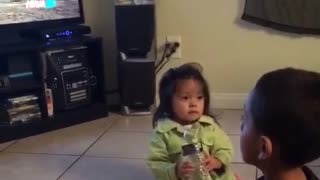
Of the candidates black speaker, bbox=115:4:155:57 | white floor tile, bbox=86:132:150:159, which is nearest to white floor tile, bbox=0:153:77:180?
white floor tile, bbox=86:132:150:159

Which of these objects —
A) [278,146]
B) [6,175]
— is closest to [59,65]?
[6,175]

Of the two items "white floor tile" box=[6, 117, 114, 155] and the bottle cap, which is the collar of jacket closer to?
the bottle cap

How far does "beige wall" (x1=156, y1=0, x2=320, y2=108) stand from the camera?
2828 millimetres

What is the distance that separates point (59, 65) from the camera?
2.61 m

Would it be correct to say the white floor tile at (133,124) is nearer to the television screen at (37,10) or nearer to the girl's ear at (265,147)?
the television screen at (37,10)

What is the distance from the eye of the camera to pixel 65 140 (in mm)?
2416

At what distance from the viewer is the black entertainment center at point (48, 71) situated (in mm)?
2490

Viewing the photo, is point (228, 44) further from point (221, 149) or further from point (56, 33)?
point (221, 149)

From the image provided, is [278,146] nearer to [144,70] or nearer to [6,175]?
[6,175]

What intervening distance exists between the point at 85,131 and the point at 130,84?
393mm

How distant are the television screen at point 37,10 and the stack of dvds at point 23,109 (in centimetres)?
40

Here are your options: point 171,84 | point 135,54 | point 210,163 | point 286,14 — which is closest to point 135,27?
point 135,54

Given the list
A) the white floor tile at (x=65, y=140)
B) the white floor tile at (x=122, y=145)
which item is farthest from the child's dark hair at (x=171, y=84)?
the white floor tile at (x=65, y=140)

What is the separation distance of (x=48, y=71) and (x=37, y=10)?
350 mm
